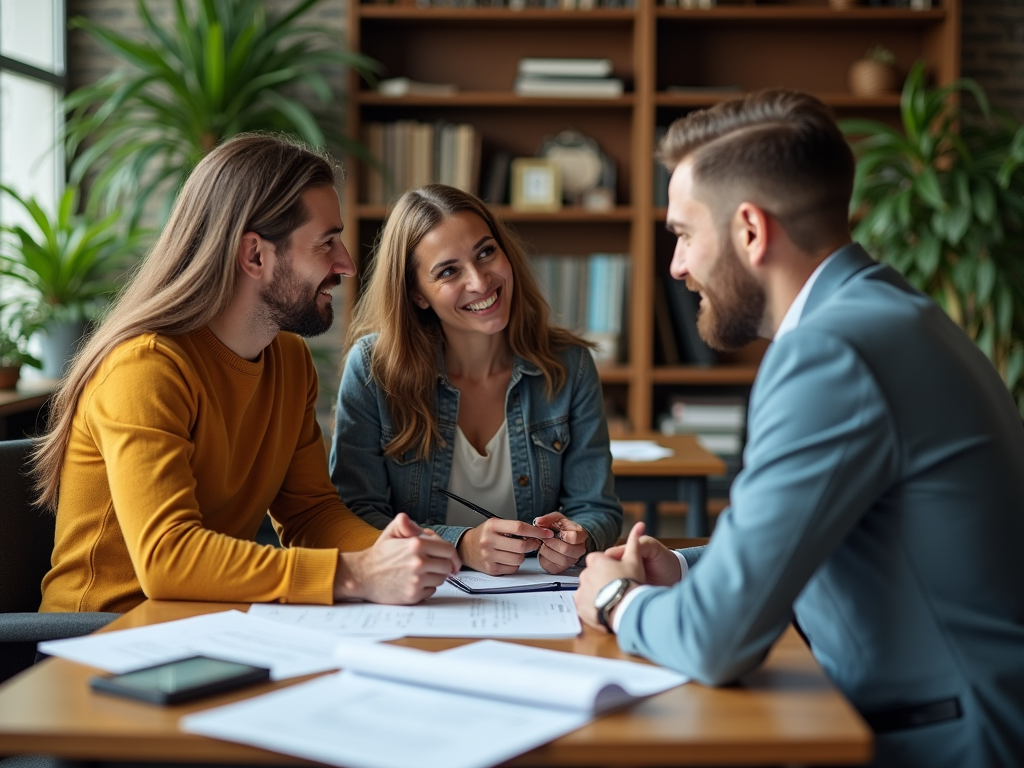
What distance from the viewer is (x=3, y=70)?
4.27 meters

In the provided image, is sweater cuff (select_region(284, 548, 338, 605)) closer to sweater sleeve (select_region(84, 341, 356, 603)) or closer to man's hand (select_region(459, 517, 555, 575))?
sweater sleeve (select_region(84, 341, 356, 603))

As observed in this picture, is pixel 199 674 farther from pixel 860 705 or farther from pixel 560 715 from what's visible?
pixel 860 705

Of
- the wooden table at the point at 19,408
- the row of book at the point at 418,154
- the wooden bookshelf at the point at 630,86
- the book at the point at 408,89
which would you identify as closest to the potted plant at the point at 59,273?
the wooden table at the point at 19,408

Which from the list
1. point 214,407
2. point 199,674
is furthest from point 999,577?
point 214,407

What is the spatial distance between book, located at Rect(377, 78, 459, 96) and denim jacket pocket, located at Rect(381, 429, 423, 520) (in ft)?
9.23

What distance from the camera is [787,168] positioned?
1344 mm

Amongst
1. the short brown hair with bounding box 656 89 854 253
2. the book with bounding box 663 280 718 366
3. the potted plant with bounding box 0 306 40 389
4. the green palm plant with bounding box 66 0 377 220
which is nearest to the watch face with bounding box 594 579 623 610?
the short brown hair with bounding box 656 89 854 253

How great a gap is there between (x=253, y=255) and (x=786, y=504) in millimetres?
1064

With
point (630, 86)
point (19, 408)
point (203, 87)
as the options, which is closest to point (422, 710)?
point (19, 408)

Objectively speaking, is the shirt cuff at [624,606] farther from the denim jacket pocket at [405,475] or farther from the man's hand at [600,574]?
the denim jacket pocket at [405,475]

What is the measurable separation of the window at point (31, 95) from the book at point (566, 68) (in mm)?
1984

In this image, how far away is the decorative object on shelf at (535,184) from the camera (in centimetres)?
470

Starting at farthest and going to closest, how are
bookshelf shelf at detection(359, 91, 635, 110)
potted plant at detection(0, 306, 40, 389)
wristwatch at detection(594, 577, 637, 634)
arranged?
bookshelf shelf at detection(359, 91, 635, 110), potted plant at detection(0, 306, 40, 389), wristwatch at detection(594, 577, 637, 634)

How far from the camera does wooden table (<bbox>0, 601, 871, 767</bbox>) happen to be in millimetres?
977
